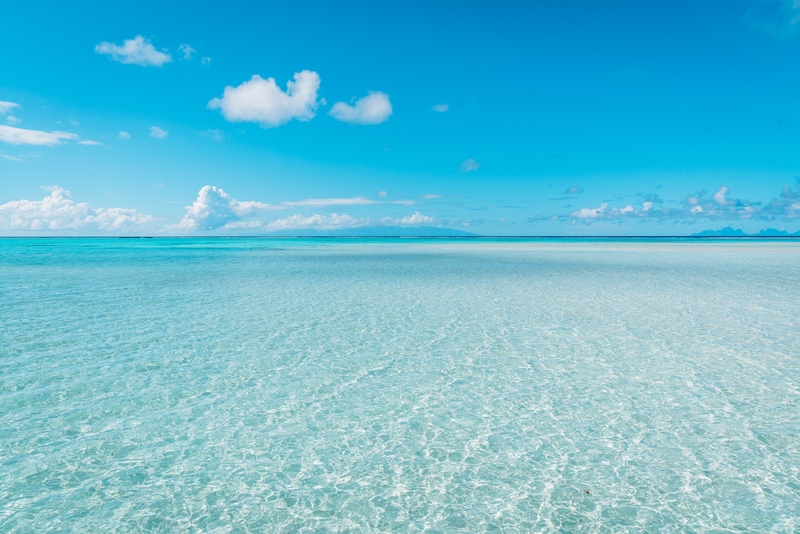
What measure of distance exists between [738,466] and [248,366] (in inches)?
258

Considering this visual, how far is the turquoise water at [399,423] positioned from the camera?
13.1 feet

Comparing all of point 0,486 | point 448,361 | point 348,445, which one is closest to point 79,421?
point 0,486

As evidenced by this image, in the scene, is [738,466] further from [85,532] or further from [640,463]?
[85,532]

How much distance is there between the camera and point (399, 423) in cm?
573

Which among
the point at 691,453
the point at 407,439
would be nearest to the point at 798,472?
the point at 691,453

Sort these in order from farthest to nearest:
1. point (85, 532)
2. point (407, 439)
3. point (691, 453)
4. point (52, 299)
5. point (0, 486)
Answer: point (52, 299) < point (407, 439) < point (691, 453) < point (0, 486) < point (85, 532)

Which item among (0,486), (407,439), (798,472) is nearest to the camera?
(0,486)

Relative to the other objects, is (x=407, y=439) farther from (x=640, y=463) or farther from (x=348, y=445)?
(x=640, y=463)

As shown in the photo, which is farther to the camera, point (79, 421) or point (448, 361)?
point (448, 361)

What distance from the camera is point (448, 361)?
26.9 ft

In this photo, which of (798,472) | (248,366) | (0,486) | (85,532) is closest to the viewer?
(85,532)

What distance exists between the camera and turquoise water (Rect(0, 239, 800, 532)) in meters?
4.01

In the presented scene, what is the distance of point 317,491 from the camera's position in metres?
4.31

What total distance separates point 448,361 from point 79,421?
522cm
